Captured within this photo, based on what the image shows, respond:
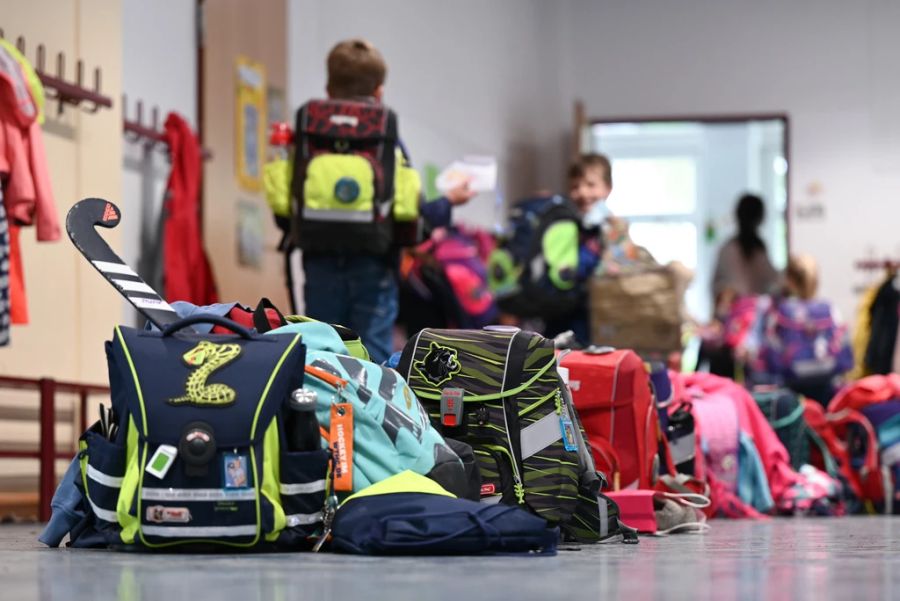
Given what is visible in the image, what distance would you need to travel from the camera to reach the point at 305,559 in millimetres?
2791

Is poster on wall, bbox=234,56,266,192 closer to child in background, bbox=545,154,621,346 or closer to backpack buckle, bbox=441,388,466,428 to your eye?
child in background, bbox=545,154,621,346

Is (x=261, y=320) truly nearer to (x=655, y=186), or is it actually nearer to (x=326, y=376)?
(x=326, y=376)

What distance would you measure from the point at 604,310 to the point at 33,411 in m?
2.82

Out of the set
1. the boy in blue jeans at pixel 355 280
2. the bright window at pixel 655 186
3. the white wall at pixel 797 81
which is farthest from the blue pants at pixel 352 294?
the bright window at pixel 655 186

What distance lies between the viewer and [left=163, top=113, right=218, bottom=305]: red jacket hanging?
629 cm

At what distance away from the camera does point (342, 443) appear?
10.4ft

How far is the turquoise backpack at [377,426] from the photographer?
127 inches

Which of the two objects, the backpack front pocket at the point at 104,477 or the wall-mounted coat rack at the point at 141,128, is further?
the wall-mounted coat rack at the point at 141,128

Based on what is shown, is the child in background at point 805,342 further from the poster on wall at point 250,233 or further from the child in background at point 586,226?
the poster on wall at point 250,233

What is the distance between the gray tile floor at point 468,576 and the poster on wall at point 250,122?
405cm

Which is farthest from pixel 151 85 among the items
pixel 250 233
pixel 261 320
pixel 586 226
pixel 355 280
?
pixel 261 320

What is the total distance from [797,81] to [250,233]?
7312 mm

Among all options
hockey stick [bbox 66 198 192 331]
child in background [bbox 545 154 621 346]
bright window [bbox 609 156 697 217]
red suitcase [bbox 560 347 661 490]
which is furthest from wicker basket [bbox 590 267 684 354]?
bright window [bbox 609 156 697 217]

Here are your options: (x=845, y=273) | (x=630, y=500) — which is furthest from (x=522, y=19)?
(x=630, y=500)
